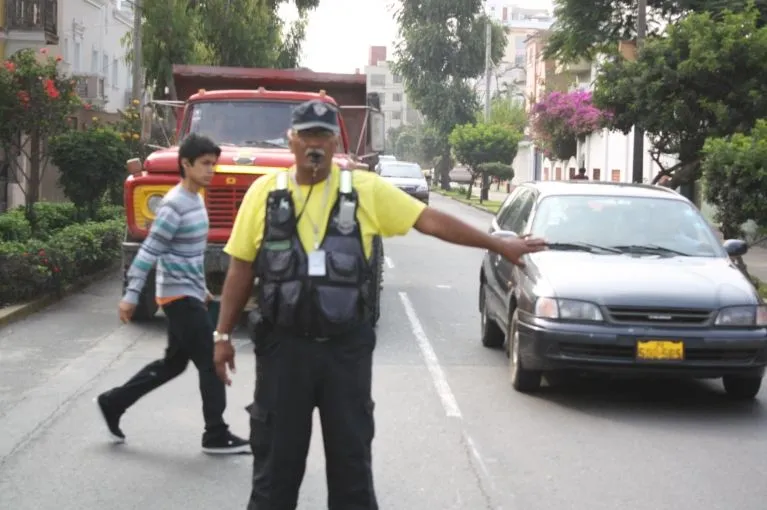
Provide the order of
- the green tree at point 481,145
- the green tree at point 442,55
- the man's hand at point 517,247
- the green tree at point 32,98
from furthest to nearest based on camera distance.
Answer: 1. the green tree at point 442,55
2. the green tree at point 481,145
3. the green tree at point 32,98
4. the man's hand at point 517,247

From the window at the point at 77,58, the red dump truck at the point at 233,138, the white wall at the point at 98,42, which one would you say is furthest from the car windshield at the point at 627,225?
the window at the point at 77,58

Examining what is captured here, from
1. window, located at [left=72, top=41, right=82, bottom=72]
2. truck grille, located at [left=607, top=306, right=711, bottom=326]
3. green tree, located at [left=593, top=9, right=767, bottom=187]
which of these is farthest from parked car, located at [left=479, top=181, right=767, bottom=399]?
window, located at [left=72, top=41, right=82, bottom=72]

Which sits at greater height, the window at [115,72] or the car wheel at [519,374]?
the window at [115,72]

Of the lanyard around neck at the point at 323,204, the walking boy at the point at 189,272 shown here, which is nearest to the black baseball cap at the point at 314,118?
the lanyard around neck at the point at 323,204

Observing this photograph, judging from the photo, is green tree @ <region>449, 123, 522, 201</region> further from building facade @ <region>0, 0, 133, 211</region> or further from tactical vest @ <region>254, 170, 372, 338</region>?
tactical vest @ <region>254, 170, 372, 338</region>

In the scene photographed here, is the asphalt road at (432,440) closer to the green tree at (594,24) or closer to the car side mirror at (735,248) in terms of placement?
the car side mirror at (735,248)

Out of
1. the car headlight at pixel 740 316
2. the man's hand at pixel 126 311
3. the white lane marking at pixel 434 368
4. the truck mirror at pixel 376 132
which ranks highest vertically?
the truck mirror at pixel 376 132

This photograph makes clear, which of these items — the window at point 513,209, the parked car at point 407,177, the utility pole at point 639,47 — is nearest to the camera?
the window at point 513,209

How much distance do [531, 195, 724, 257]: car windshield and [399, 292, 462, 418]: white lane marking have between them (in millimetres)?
1397

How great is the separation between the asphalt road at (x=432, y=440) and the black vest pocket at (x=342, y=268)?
2.12 m

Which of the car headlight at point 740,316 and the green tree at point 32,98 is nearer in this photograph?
the car headlight at point 740,316

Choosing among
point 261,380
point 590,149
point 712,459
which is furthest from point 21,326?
point 590,149

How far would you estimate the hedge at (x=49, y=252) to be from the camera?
14352 millimetres

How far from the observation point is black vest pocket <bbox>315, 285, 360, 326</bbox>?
4.91 m
